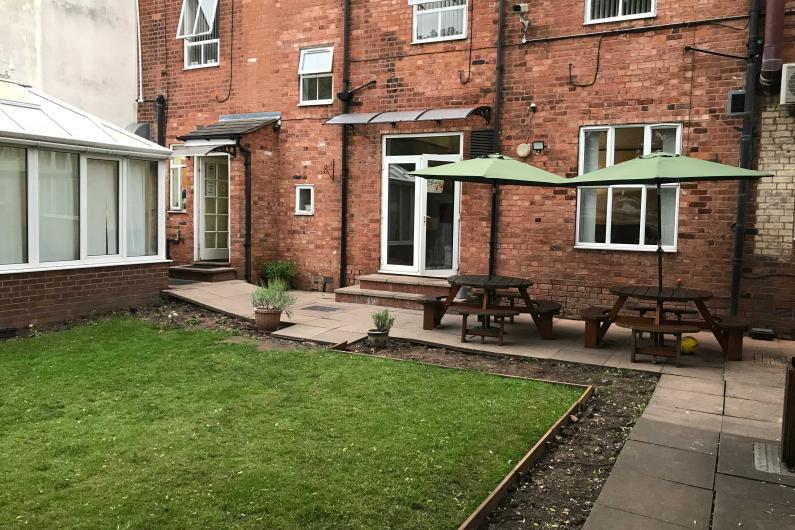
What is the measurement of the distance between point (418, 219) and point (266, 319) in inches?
151

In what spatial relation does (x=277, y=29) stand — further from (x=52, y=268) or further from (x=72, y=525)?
(x=72, y=525)

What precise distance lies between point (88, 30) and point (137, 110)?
8.94 feet

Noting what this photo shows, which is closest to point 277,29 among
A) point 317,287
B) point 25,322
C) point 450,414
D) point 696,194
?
point 317,287

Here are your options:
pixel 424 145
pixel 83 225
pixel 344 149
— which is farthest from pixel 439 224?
pixel 83 225

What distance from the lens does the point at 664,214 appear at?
898 cm

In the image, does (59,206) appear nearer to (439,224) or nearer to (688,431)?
(439,224)

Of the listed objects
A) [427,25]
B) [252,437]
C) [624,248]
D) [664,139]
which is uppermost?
[427,25]

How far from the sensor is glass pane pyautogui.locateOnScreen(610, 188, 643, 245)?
917cm

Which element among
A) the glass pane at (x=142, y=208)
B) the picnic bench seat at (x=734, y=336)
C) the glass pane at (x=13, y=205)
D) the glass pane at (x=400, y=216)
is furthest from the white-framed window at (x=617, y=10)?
the glass pane at (x=13, y=205)

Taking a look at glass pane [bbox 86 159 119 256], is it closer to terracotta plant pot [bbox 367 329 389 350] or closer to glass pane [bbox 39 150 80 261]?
glass pane [bbox 39 150 80 261]

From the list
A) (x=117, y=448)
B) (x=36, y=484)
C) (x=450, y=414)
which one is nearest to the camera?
(x=36, y=484)

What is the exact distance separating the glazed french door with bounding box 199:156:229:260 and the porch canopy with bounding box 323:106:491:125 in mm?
3394

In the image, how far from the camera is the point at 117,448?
4.14 meters

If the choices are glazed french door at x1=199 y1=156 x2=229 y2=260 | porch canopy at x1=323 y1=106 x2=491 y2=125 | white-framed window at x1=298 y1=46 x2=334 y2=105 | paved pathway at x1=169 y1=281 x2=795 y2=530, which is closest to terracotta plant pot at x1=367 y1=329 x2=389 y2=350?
paved pathway at x1=169 y1=281 x2=795 y2=530
